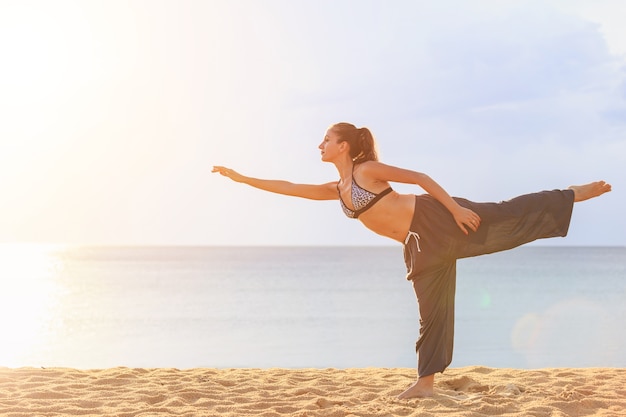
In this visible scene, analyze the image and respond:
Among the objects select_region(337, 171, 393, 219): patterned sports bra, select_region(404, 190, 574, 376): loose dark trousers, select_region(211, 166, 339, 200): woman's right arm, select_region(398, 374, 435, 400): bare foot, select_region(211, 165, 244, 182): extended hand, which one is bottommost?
select_region(398, 374, 435, 400): bare foot

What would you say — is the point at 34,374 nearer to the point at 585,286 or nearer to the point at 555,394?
the point at 555,394

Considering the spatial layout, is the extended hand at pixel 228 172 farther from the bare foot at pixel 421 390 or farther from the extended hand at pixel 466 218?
the bare foot at pixel 421 390

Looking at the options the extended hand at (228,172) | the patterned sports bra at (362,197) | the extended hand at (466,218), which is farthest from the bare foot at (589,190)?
the extended hand at (228,172)

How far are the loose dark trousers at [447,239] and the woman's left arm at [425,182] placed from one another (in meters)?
0.11

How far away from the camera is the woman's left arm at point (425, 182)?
5.08 m

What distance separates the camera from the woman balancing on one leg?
16.9 ft

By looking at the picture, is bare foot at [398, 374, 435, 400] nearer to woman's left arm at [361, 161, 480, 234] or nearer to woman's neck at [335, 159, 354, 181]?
woman's left arm at [361, 161, 480, 234]

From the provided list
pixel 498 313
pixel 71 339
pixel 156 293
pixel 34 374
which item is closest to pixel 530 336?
pixel 498 313

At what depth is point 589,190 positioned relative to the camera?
534 centimetres

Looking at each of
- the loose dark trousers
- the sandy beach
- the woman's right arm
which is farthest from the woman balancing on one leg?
the sandy beach

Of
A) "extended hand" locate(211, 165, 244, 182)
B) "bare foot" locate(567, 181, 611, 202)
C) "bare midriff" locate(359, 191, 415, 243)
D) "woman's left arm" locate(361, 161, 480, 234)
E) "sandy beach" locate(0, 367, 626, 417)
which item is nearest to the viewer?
"sandy beach" locate(0, 367, 626, 417)

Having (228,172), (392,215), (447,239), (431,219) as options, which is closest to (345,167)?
(392,215)

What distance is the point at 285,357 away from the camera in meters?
14.0

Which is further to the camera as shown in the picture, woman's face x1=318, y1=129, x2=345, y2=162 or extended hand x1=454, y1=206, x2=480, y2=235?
woman's face x1=318, y1=129, x2=345, y2=162
